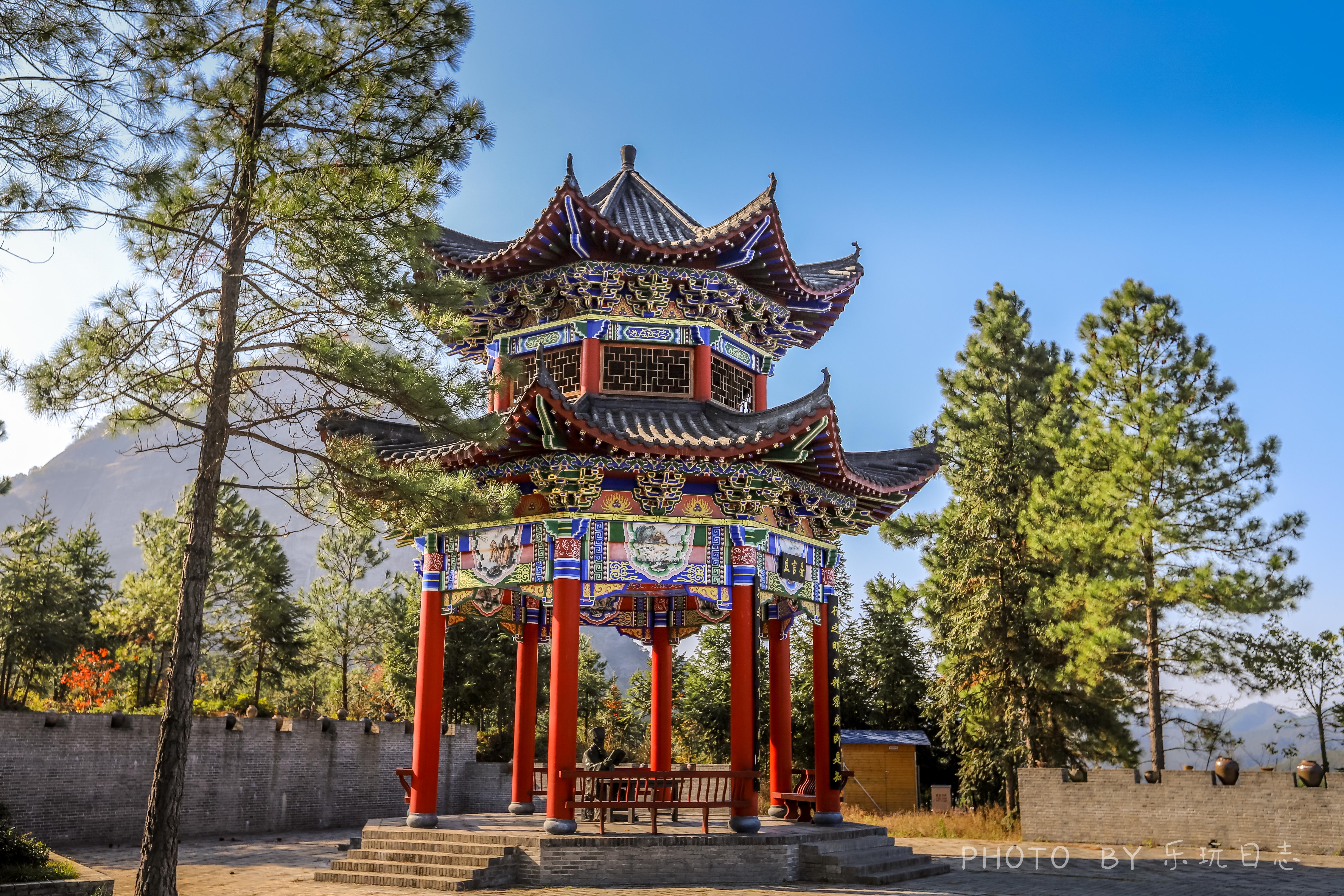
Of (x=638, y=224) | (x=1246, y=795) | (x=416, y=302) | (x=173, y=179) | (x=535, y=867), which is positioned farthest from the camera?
(x=1246, y=795)

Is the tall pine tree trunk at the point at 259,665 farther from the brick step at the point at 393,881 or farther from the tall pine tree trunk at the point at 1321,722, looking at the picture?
the tall pine tree trunk at the point at 1321,722

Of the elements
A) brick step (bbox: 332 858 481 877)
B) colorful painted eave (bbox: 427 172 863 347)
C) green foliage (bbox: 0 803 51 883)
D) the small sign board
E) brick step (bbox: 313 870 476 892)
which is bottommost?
brick step (bbox: 313 870 476 892)

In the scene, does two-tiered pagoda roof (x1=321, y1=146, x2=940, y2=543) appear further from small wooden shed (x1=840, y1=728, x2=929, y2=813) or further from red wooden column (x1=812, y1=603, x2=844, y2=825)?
small wooden shed (x1=840, y1=728, x2=929, y2=813)

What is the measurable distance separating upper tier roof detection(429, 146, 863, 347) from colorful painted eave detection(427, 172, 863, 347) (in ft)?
0.04

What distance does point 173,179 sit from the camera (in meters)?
9.54

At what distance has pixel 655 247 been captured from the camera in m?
15.3

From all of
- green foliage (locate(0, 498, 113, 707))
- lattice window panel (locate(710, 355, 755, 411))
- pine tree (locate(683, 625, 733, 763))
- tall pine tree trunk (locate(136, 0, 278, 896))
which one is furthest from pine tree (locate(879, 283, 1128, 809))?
green foliage (locate(0, 498, 113, 707))

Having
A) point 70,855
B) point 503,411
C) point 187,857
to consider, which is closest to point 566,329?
point 503,411

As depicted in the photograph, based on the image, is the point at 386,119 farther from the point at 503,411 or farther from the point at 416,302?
the point at 503,411

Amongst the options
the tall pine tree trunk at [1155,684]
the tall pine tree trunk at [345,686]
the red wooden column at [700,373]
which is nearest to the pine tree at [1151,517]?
the tall pine tree trunk at [1155,684]

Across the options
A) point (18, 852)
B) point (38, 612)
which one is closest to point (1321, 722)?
point (18, 852)

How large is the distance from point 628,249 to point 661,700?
8.28m

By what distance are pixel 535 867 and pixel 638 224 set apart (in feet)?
32.8

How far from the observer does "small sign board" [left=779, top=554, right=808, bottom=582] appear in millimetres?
15266
